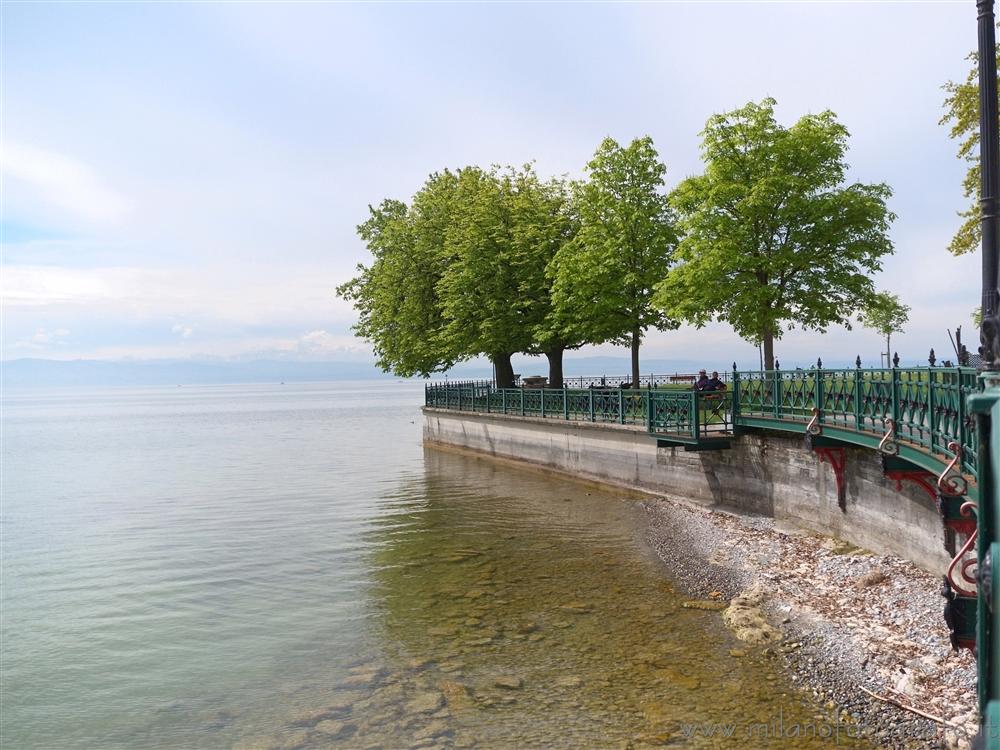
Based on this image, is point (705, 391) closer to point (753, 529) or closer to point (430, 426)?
point (753, 529)

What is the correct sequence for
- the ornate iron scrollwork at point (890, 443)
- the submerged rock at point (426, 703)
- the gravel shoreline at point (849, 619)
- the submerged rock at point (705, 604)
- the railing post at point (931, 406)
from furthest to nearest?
1. the submerged rock at point (705, 604)
2. the ornate iron scrollwork at point (890, 443)
3. the railing post at point (931, 406)
4. the submerged rock at point (426, 703)
5. the gravel shoreline at point (849, 619)

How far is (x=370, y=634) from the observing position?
1198 cm

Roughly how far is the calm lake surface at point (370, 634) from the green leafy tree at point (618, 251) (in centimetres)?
925

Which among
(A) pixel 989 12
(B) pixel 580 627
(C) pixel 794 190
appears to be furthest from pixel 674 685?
(C) pixel 794 190

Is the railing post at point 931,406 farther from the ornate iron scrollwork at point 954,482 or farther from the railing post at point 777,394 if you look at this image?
the railing post at point 777,394

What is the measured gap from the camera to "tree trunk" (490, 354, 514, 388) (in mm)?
40562

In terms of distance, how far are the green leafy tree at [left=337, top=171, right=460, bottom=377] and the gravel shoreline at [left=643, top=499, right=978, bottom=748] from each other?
26.3 meters

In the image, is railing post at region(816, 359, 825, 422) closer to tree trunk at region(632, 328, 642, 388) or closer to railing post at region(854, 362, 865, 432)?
railing post at region(854, 362, 865, 432)

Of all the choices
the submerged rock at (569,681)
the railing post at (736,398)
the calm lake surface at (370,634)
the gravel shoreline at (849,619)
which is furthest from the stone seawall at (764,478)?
the submerged rock at (569,681)

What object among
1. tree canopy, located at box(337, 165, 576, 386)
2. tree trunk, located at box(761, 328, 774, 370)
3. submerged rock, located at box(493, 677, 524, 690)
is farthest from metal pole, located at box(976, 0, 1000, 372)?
tree canopy, located at box(337, 165, 576, 386)

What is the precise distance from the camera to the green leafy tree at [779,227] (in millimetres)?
23859

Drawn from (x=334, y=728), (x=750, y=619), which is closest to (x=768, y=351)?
(x=750, y=619)

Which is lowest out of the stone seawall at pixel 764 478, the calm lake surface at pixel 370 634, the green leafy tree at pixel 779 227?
the calm lake surface at pixel 370 634

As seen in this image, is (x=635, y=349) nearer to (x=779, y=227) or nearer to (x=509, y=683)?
(x=779, y=227)
